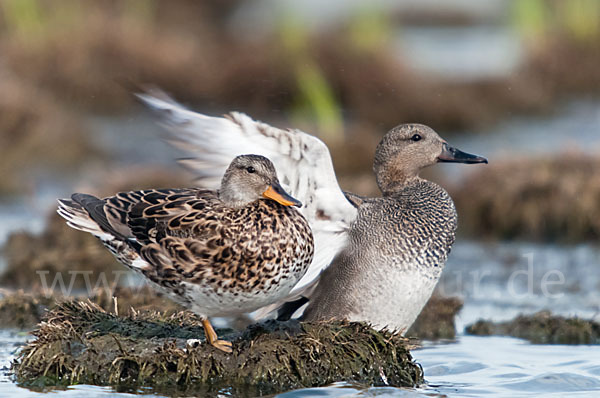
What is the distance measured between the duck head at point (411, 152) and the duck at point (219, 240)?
4.79 feet

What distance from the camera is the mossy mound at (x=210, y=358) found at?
16.2 feet

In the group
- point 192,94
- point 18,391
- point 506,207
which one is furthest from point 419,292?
point 192,94

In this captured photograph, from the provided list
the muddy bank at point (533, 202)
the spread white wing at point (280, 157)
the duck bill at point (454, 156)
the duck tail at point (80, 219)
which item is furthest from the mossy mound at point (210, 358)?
the muddy bank at point (533, 202)

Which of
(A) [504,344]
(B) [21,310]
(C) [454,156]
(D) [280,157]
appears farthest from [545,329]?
(B) [21,310]

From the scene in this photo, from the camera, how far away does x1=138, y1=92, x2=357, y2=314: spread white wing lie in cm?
546

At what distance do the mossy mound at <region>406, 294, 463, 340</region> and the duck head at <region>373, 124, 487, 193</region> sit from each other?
1.05m

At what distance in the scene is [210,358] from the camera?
4.93 metres

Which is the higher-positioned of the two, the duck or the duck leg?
the duck

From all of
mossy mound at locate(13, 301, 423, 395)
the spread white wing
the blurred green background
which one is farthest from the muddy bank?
mossy mound at locate(13, 301, 423, 395)

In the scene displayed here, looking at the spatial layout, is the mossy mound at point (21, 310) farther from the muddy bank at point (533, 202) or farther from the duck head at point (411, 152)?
the muddy bank at point (533, 202)

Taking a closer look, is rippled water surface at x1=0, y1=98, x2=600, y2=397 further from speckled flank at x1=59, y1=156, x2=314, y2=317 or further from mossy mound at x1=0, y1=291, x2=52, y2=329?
speckled flank at x1=59, y1=156, x2=314, y2=317

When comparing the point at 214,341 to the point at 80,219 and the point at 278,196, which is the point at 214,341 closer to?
the point at 278,196

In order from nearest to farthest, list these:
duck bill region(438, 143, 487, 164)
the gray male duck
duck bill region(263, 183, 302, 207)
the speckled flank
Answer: the speckled flank
duck bill region(263, 183, 302, 207)
the gray male duck
duck bill region(438, 143, 487, 164)

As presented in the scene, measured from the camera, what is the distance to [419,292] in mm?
5535
